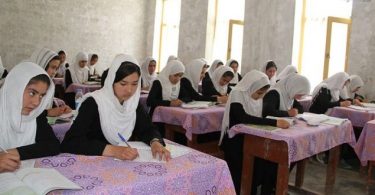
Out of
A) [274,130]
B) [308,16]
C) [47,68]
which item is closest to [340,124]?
[274,130]

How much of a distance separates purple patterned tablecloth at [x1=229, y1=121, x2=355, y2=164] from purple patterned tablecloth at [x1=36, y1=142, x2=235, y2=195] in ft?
3.65

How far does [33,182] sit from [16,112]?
2.01 ft

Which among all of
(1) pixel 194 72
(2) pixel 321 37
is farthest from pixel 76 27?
(2) pixel 321 37

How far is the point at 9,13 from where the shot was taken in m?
9.75

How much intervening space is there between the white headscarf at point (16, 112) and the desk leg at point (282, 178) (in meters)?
1.92

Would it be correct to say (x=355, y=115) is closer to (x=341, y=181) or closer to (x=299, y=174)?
(x=341, y=181)

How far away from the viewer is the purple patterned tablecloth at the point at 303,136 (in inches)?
119

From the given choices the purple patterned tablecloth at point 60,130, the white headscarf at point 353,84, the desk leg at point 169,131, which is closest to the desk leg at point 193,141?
the desk leg at point 169,131

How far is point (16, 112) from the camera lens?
197 centimetres

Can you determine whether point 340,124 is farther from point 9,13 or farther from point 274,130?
point 9,13

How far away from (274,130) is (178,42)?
7993 millimetres

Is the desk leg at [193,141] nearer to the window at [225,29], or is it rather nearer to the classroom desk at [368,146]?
the classroom desk at [368,146]

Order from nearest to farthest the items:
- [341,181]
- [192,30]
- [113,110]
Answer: [113,110] < [341,181] < [192,30]

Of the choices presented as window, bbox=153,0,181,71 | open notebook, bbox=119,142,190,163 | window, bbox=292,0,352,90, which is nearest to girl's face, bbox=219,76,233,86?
window, bbox=292,0,352,90
